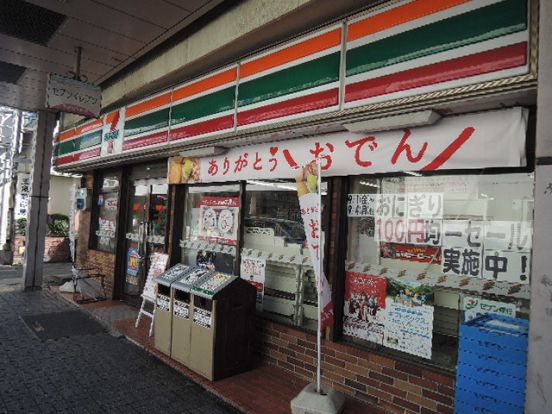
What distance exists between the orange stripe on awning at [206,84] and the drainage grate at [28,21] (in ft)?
6.60

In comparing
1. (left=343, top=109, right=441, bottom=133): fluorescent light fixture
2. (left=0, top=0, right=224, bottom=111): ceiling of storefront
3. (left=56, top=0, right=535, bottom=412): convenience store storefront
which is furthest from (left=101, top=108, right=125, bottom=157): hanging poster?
(left=343, top=109, right=441, bottom=133): fluorescent light fixture

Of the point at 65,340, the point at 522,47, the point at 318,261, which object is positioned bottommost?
the point at 65,340

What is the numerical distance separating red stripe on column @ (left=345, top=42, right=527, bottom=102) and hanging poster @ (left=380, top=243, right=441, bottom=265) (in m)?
1.74

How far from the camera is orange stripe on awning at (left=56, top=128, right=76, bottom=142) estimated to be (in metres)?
10.5

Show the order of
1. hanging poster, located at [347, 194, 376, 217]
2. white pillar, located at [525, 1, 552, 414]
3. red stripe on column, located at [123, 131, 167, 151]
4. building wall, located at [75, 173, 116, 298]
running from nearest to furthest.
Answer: white pillar, located at [525, 1, 552, 414] → hanging poster, located at [347, 194, 376, 217] → red stripe on column, located at [123, 131, 167, 151] → building wall, located at [75, 173, 116, 298]

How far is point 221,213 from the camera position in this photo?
656 cm

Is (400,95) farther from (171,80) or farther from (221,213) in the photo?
(171,80)

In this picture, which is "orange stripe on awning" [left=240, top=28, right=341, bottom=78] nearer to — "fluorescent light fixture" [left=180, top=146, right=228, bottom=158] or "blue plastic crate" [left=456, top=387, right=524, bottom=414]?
"fluorescent light fixture" [left=180, top=146, right=228, bottom=158]

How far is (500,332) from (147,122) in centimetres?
662

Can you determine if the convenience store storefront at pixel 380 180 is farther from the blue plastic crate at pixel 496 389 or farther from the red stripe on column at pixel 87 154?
the red stripe on column at pixel 87 154

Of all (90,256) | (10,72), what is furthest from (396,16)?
(90,256)

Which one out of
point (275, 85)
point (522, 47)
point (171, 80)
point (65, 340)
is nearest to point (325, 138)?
point (275, 85)

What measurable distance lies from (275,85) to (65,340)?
521cm

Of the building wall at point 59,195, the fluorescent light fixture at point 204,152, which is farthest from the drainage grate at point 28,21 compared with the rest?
the building wall at point 59,195
